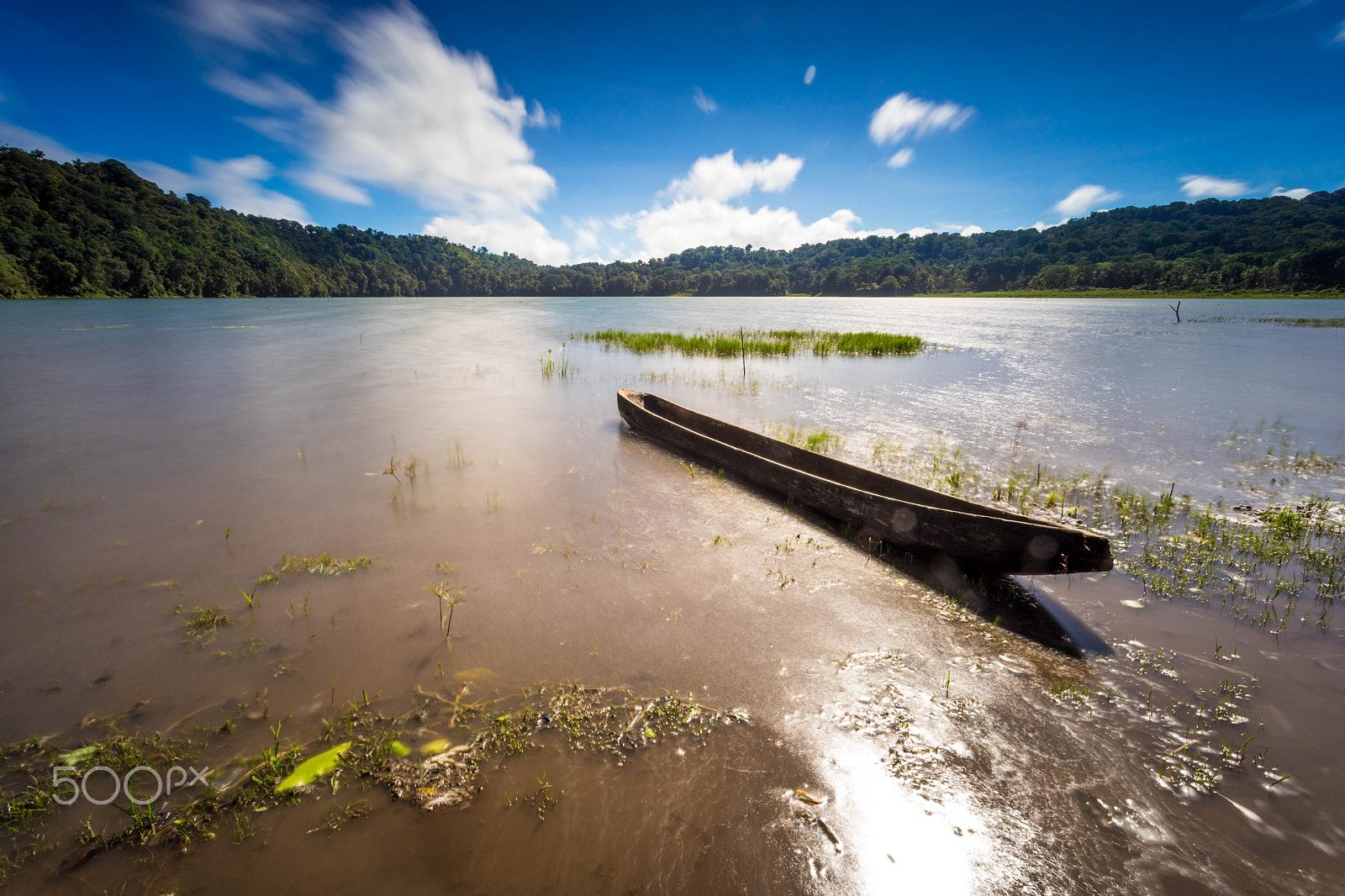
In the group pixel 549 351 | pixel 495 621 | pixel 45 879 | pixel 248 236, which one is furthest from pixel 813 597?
pixel 248 236

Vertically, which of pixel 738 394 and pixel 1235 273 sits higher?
pixel 1235 273

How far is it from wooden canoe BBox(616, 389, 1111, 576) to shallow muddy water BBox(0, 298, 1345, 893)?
15.2 inches

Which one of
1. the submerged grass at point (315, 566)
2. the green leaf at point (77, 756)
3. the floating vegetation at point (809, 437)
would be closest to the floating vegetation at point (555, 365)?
the floating vegetation at point (809, 437)

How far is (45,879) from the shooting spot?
2.37m

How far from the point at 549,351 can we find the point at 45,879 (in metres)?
22.0

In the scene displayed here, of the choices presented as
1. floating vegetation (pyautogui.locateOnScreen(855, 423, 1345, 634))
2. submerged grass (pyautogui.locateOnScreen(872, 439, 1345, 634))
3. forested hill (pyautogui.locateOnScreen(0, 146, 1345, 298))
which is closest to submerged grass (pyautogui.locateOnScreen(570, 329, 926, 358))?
submerged grass (pyautogui.locateOnScreen(872, 439, 1345, 634))

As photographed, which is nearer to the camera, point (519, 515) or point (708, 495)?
point (519, 515)

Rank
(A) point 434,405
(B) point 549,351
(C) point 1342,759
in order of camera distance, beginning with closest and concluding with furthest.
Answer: (C) point 1342,759, (A) point 434,405, (B) point 549,351

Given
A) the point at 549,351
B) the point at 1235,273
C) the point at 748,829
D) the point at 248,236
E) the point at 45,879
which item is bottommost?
the point at 748,829

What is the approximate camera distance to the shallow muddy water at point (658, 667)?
263cm

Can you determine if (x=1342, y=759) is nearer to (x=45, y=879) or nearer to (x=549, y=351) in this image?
(x=45, y=879)

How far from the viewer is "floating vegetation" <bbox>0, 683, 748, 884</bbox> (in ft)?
8.71

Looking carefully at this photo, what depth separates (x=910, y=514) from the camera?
209 inches

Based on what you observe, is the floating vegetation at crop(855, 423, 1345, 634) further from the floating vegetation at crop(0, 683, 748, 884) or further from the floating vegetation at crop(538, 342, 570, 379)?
the floating vegetation at crop(538, 342, 570, 379)
